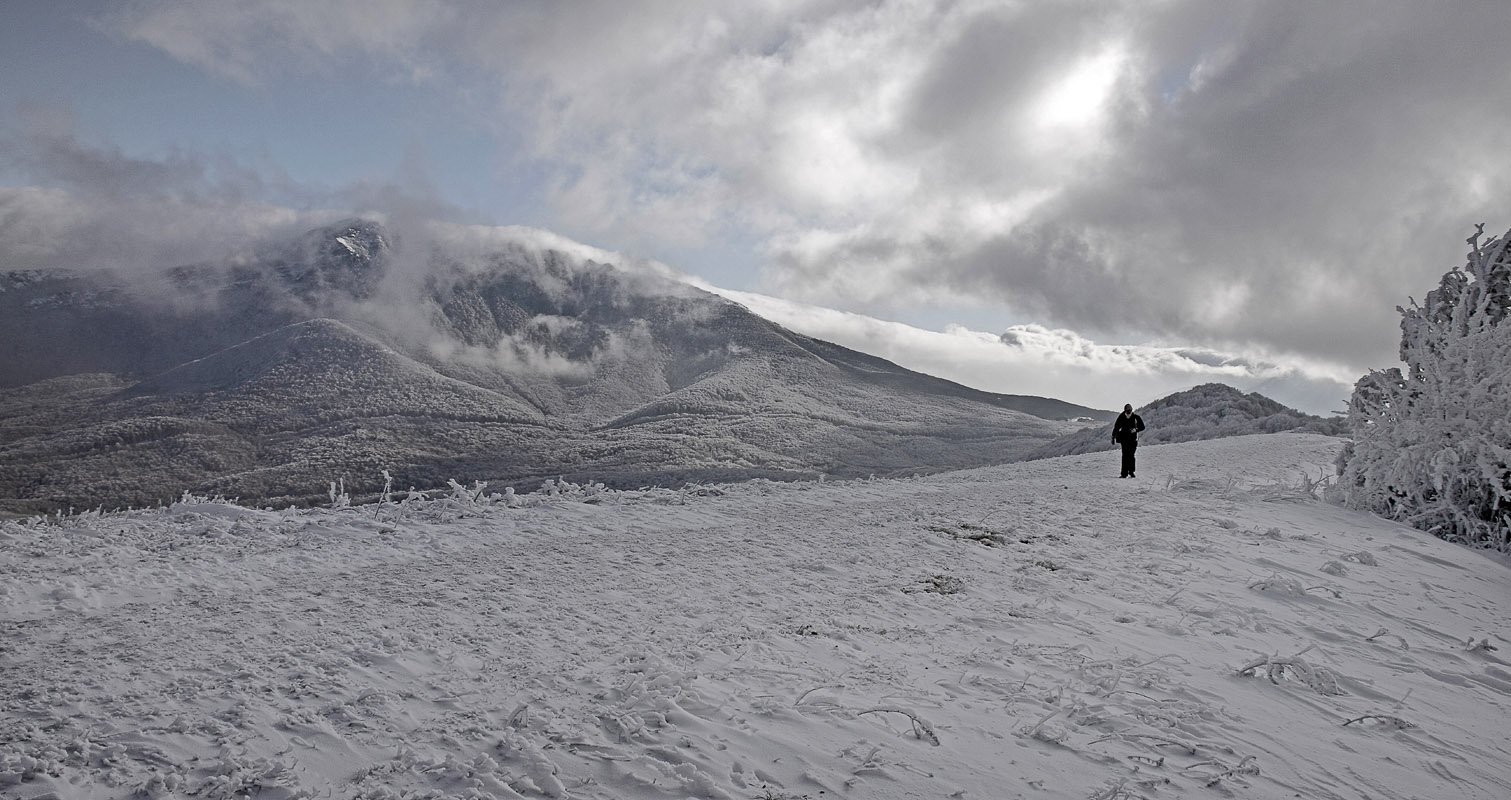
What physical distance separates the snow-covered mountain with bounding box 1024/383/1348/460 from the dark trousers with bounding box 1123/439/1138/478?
19.6 meters

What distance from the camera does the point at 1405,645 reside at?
5.59m

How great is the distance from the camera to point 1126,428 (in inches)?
647

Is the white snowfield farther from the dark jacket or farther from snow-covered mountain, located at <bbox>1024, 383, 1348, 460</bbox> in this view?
snow-covered mountain, located at <bbox>1024, 383, 1348, 460</bbox>

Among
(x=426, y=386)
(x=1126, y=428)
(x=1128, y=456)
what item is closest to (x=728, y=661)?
(x=1128, y=456)

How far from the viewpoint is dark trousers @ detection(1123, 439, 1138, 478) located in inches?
621

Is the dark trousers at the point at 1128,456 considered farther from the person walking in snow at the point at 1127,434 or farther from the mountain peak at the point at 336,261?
the mountain peak at the point at 336,261

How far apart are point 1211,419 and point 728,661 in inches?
1798

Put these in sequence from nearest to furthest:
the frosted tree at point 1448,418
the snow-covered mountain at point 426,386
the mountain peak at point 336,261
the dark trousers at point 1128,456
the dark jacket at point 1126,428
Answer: the frosted tree at point 1448,418 → the dark trousers at point 1128,456 → the dark jacket at point 1126,428 → the snow-covered mountain at point 426,386 → the mountain peak at point 336,261

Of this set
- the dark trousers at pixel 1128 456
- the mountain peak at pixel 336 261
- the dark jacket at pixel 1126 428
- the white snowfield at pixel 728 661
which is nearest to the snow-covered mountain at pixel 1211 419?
the dark jacket at pixel 1126 428

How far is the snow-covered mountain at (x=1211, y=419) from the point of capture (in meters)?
37.5

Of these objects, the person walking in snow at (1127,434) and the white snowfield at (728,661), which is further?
the person walking in snow at (1127,434)

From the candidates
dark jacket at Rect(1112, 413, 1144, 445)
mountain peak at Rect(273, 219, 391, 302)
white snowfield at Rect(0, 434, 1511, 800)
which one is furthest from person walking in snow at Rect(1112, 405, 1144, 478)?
mountain peak at Rect(273, 219, 391, 302)

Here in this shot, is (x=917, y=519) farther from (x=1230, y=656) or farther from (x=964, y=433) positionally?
(x=964, y=433)

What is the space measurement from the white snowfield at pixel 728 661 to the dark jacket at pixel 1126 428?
7274 mm
